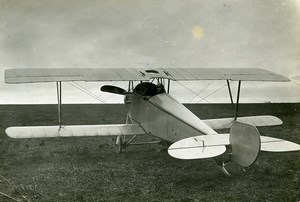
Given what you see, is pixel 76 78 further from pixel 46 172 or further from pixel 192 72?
pixel 192 72

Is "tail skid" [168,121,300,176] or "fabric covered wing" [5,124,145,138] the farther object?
"fabric covered wing" [5,124,145,138]

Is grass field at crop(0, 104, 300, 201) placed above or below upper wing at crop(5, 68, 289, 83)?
below

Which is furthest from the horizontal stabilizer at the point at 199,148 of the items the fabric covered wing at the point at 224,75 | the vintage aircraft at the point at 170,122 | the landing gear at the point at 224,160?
the fabric covered wing at the point at 224,75

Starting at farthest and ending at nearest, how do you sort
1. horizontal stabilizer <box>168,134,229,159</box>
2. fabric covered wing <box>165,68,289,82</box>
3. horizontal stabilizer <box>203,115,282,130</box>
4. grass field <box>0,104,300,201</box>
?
horizontal stabilizer <box>203,115,282,130</box>
fabric covered wing <box>165,68,289,82</box>
grass field <box>0,104,300,201</box>
horizontal stabilizer <box>168,134,229,159</box>

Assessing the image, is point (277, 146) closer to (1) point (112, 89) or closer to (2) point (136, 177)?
(2) point (136, 177)

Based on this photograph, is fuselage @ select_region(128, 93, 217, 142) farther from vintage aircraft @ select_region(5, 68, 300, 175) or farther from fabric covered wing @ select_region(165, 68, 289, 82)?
fabric covered wing @ select_region(165, 68, 289, 82)

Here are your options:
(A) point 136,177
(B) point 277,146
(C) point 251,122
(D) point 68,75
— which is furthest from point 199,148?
(C) point 251,122

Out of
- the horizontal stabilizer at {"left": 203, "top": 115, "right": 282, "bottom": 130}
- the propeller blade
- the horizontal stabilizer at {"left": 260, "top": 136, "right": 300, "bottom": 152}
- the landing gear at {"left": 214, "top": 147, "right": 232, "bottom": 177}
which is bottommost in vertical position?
the horizontal stabilizer at {"left": 203, "top": 115, "right": 282, "bottom": 130}

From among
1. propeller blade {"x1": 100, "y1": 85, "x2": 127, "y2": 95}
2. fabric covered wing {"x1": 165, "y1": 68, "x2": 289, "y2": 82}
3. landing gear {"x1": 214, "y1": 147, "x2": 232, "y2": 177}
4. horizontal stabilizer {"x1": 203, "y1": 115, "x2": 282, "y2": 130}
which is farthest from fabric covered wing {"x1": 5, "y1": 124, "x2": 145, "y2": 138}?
landing gear {"x1": 214, "y1": 147, "x2": 232, "y2": 177}
